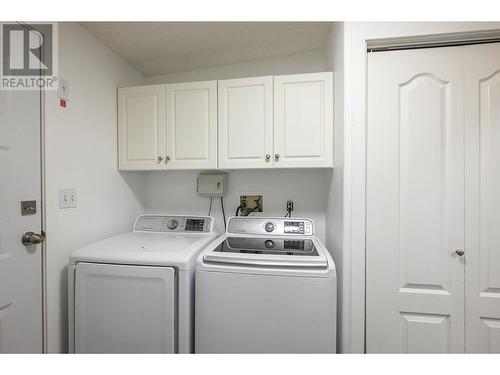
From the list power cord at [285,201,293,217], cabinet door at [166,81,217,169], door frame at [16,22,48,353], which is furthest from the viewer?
power cord at [285,201,293,217]

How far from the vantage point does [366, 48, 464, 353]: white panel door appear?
1144mm

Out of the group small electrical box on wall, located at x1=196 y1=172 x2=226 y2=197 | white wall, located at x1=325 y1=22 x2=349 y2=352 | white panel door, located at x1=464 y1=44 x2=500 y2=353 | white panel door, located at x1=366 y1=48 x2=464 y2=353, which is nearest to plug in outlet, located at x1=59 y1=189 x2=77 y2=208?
small electrical box on wall, located at x1=196 y1=172 x2=226 y2=197

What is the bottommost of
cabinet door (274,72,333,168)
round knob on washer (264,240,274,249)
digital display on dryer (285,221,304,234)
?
round knob on washer (264,240,274,249)

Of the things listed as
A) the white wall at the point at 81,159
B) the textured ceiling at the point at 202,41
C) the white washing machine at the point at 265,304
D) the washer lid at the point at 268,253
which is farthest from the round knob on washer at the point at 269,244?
the textured ceiling at the point at 202,41

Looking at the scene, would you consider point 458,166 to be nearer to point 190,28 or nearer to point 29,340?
point 190,28

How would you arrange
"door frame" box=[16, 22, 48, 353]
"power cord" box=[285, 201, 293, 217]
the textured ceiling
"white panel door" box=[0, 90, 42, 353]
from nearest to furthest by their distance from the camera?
"white panel door" box=[0, 90, 42, 353] < "door frame" box=[16, 22, 48, 353] < the textured ceiling < "power cord" box=[285, 201, 293, 217]

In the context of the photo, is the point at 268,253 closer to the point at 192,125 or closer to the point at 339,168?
the point at 339,168

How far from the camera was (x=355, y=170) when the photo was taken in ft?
3.89

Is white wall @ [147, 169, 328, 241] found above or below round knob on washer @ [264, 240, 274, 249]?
above

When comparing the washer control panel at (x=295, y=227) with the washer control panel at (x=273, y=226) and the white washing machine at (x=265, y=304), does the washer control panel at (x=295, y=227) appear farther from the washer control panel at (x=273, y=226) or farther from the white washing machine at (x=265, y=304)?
the white washing machine at (x=265, y=304)

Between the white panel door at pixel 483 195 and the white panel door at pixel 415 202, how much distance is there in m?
0.04

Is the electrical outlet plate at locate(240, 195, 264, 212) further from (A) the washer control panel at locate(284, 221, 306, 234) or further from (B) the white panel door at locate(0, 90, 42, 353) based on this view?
(B) the white panel door at locate(0, 90, 42, 353)

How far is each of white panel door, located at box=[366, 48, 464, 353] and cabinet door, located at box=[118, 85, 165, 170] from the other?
4.56 ft

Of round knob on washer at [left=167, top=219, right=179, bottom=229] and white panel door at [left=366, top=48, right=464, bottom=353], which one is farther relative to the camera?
round knob on washer at [left=167, top=219, right=179, bottom=229]
